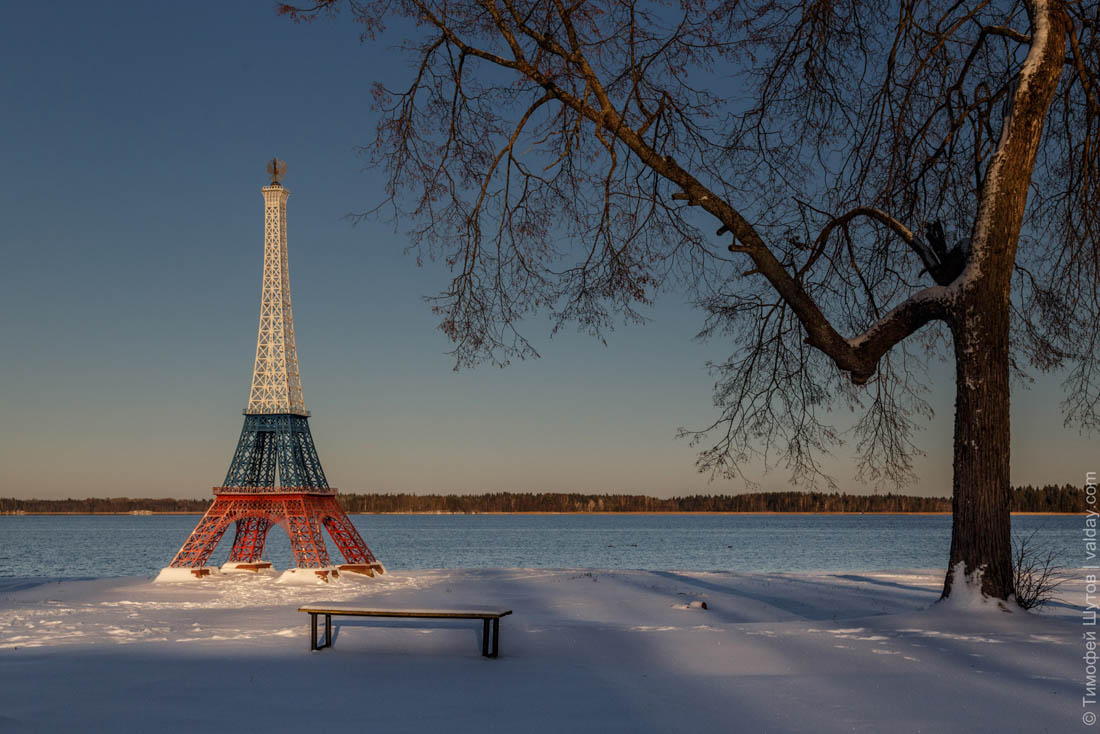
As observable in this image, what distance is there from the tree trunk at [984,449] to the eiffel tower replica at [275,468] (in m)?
27.7

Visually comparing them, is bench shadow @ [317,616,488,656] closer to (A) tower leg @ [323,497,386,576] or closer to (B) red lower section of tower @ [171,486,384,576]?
(A) tower leg @ [323,497,386,576]

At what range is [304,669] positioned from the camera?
319 inches

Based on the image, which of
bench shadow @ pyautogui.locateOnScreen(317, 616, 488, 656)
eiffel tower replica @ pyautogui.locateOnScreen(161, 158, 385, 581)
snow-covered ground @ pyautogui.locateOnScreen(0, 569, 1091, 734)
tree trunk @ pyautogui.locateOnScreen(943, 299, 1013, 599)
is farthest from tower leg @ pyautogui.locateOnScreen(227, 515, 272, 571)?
tree trunk @ pyautogui.locateOnScreen(943, 299, 1013, 599)

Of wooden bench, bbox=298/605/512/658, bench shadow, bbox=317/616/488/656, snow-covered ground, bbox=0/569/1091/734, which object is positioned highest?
wooden bench, bbox=298/605/512/658

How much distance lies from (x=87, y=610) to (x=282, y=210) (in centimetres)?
2649

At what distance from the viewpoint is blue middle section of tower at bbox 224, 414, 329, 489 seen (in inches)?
1486

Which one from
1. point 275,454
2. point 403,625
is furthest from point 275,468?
point 403,625

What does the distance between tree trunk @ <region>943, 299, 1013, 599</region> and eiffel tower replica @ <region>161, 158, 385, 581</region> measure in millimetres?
27740

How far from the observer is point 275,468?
3903 centimetres

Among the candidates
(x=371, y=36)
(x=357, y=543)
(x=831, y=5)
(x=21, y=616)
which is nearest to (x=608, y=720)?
(x=371, y=36)

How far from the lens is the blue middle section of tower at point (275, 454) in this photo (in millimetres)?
37750

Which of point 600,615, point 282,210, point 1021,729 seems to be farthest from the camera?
point 282,210

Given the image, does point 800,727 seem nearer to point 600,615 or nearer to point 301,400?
point 600,615

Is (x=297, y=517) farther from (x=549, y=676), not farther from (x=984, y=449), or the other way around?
(x=984, y=449)
